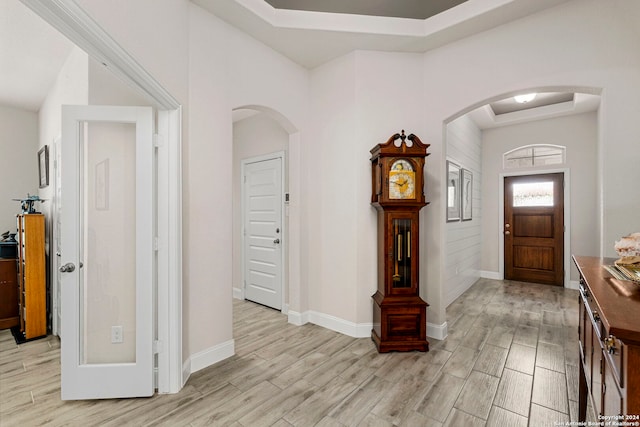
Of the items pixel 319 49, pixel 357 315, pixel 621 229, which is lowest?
A: pixel 357 315

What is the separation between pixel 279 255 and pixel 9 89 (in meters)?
4.05

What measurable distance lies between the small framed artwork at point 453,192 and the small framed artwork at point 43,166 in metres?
5.39

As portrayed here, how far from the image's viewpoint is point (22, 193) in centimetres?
407

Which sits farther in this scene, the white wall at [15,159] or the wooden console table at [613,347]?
the white wall at [15,159]

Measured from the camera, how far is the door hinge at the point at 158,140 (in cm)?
212

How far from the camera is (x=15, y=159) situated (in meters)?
4.02

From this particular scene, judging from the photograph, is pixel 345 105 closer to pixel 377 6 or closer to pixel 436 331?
pixel 377 6

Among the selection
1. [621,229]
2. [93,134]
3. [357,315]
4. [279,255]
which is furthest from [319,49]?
[621,229]

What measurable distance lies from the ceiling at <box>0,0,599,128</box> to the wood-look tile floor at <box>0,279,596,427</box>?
3064 millimetres

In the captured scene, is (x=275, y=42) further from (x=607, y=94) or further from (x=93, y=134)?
(x=607, y=94)

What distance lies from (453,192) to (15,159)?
21.3 ft

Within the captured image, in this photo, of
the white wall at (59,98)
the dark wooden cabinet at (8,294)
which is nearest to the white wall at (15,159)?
the white wall at (59,98)

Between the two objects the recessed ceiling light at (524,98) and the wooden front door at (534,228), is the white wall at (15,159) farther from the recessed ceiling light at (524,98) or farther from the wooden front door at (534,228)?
the wooden front door at (534,228)

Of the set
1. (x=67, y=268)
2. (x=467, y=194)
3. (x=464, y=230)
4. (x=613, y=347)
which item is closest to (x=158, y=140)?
(x=67, y=268)
